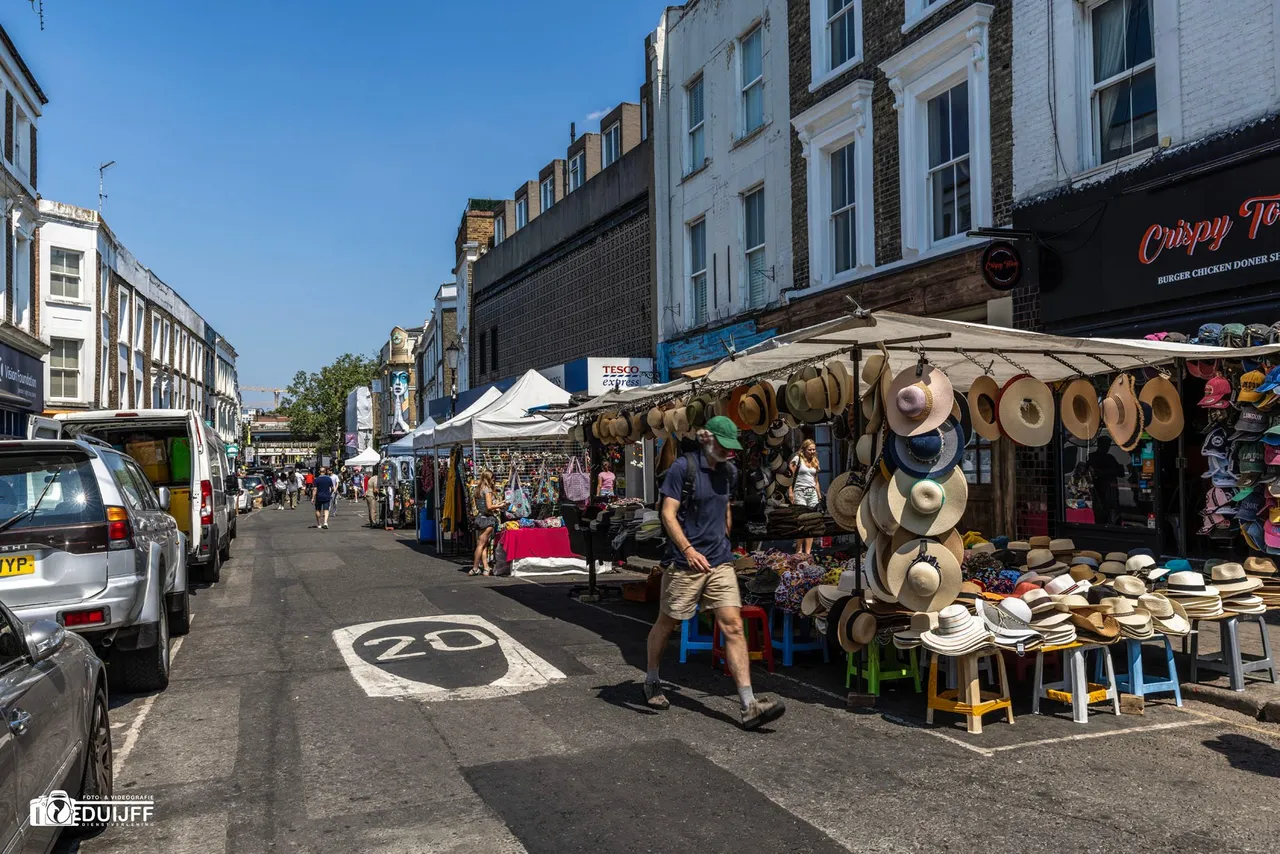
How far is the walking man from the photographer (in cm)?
625

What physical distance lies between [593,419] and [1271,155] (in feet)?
27.0

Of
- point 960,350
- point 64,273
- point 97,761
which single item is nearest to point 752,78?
point 960,350

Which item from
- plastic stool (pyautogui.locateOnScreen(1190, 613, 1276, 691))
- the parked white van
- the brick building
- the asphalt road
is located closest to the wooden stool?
the asphalt road

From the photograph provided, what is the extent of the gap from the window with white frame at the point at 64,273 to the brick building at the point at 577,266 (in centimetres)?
1273

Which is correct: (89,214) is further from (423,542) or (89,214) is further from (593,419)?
(593,419)

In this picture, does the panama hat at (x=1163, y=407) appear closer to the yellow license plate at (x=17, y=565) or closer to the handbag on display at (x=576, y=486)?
the handbag on display at (x=576, y=486)

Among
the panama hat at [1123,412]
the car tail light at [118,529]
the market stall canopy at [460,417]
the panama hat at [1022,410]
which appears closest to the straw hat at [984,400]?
the panama hat at [1022,410]

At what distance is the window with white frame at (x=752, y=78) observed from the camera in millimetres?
17797

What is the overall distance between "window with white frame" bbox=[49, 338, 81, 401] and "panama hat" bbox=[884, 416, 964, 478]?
31.1m

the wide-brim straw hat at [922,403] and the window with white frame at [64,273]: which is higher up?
the window with white frame at [64,273]

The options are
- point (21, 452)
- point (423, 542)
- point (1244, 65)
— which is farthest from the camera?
point (423, 542)

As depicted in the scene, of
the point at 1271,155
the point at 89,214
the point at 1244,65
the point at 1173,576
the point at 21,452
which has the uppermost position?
the point at 89,214

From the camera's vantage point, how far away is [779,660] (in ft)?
26.3

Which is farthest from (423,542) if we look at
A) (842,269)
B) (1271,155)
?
(1271,155)
